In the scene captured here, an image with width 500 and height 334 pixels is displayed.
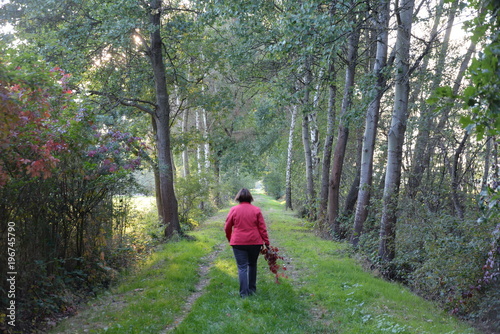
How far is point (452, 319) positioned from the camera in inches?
274

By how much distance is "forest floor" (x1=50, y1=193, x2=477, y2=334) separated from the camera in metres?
6.10

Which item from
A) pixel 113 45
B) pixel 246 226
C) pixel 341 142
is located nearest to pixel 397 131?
pixel 246 226

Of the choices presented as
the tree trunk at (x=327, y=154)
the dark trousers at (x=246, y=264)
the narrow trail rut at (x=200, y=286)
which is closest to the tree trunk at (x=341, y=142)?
the tree trunk at (x=327, y=154)

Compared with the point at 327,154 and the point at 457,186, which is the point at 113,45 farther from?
the point at 457,186

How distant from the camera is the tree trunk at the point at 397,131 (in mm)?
9391

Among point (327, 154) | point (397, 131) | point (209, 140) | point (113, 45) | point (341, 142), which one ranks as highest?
point (113, 45)

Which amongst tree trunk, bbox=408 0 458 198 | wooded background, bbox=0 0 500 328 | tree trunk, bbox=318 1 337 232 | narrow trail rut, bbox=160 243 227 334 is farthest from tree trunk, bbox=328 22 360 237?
narrow trail rut, bbox=160 243 227 334

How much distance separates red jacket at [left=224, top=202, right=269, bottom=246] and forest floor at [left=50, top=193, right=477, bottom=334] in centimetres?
111

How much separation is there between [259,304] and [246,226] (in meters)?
1.45

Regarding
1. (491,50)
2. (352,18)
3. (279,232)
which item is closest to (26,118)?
(491,50)

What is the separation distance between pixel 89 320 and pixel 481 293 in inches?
277

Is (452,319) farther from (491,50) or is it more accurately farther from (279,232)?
(279,232)

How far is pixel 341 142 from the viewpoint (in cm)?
1560

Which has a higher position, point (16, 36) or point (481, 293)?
point (16, 36)
